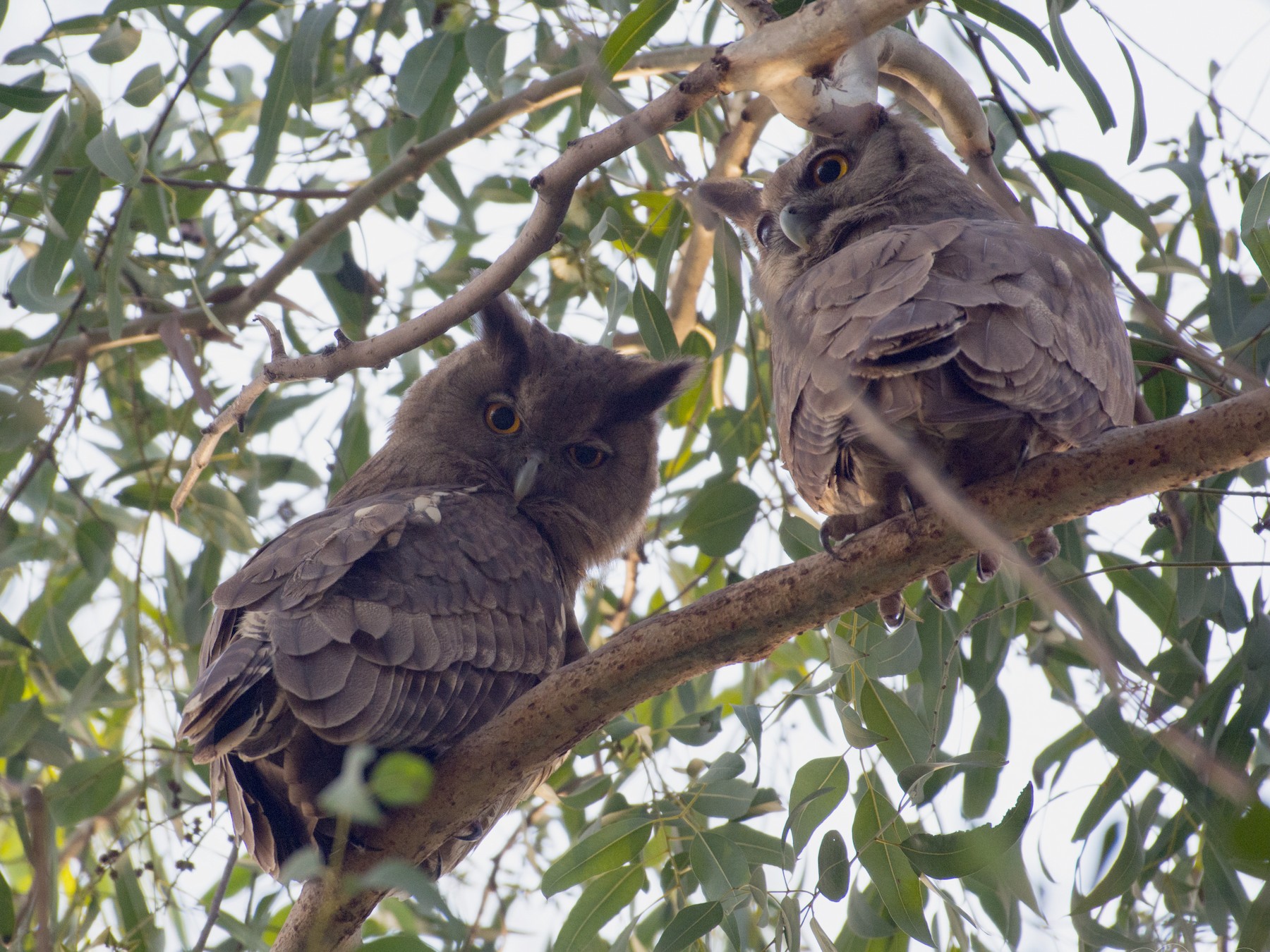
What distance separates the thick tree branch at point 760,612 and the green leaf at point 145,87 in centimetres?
230

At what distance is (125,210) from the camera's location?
3281 millimetres

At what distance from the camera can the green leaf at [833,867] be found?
2.34 m

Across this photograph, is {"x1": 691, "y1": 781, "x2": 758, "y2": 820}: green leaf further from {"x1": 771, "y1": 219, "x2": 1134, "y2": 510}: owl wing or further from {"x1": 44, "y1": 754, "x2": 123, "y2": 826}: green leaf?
{"x1": 44, "y1": 754, "x2": 123, "y2": 826}: green leaf

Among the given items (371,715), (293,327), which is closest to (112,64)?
(293,327)

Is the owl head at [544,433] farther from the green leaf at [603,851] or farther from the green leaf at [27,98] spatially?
the green leaf at [27,98]

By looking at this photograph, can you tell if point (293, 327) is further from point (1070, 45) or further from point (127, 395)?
point (1070, 45)

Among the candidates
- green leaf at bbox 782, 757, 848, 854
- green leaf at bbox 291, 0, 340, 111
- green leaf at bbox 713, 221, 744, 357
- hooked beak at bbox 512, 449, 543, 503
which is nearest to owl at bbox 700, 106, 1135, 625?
green leaf at bbox 782, 757, 848, 854

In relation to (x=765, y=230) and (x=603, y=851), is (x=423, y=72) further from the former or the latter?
(x=603, y=851)

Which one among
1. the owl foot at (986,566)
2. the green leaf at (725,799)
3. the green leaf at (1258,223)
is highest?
the green leaf at (1258,223)

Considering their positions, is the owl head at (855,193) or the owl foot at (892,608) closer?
the owl foot at (892,608)

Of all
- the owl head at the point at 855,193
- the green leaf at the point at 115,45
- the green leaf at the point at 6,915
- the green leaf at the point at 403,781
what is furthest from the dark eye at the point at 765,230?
the green leaf at the point at 6,915

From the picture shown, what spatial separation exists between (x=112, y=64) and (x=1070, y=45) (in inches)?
106

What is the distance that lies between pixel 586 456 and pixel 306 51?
1505mm

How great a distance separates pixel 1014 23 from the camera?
2.89 m
